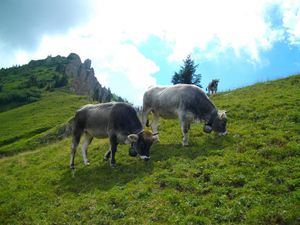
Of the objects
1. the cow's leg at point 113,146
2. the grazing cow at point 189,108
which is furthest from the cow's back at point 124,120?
the grazing cow at point 189,108

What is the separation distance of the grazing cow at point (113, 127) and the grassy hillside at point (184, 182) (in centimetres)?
128

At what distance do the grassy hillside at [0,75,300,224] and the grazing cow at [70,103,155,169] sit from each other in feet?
4.18

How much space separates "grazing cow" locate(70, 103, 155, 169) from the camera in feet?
68.0

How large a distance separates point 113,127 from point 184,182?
642cm

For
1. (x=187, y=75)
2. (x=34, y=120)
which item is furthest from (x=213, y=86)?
(x=34, y=120)

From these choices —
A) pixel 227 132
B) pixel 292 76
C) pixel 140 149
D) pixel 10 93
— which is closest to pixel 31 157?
pixel 140 149

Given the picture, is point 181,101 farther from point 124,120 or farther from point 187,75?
point 187,75

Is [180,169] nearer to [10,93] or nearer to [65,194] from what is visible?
[65,194]

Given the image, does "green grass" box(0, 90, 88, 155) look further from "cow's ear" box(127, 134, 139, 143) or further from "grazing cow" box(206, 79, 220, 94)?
"cow's ear" box(127, 134, 139, 143)

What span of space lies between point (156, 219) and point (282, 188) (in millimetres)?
5378

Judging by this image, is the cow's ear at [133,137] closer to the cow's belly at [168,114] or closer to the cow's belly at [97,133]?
the cow's belly at [97,133]

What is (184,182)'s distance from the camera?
56.8 ft

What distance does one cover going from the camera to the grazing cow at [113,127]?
20719 mm

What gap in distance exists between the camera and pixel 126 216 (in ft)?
51.1
